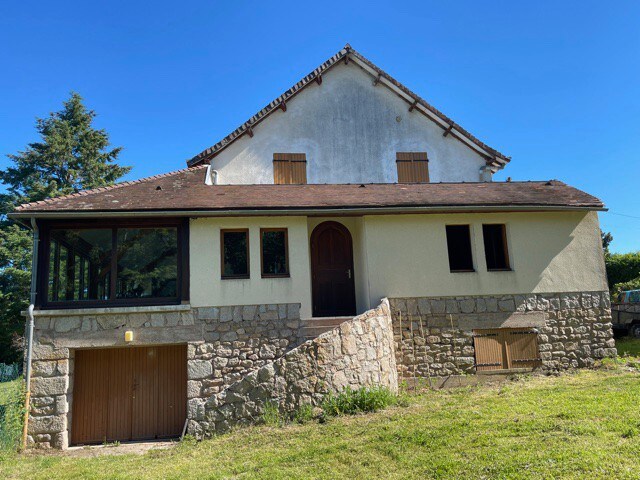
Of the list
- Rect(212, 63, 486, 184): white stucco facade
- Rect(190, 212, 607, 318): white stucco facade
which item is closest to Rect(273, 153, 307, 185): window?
Rect(212, 63, 486, 184): white stucco facade

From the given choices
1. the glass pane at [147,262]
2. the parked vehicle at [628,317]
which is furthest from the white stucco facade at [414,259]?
the parked vehicle at [628,317]

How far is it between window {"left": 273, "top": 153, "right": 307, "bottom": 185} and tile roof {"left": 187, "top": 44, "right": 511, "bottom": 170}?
131 centimetres

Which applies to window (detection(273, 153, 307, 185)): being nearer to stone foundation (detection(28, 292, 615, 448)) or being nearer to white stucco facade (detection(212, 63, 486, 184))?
white stucco facade (detection(212, 63, 486, 184))

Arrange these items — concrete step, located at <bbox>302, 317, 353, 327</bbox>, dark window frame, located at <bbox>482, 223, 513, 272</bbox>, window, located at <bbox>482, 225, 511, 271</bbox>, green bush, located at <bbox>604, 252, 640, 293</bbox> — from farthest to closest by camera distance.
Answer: green bush, located at <bbox>604, 252, 640, 293</bbox> → window, located at <bbox>482, 225, 511, 271</bbox> → dark window frame, located at <bbox>482, 223, 513, 272</bbox> → concrete step, located at <bbox>302, 317, 353, 327</bbox>

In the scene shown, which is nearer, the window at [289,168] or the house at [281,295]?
the house at [281,295]

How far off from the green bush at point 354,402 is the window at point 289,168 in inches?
293

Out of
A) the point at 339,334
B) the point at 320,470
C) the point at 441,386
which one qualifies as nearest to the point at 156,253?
the point at 339,334

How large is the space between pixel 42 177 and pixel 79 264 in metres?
23.0

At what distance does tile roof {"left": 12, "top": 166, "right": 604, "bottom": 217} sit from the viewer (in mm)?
10555

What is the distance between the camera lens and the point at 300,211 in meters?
10.8

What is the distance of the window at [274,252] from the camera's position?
11.0 metres

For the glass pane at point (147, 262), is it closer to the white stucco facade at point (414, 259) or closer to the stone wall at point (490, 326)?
the white stucco facade at point (414, 259)

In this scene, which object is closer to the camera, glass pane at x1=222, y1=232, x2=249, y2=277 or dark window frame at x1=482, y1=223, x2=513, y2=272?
glass pane at x1=222, y1=232, x2=249, y2=277

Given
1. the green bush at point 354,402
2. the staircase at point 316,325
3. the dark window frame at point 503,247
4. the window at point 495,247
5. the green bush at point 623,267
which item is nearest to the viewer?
the green bush at point 354,402
